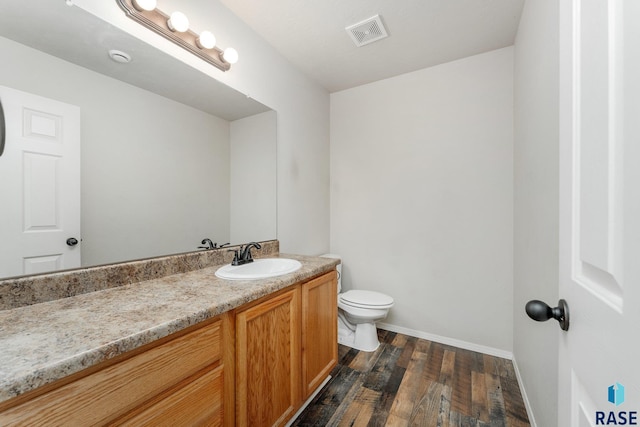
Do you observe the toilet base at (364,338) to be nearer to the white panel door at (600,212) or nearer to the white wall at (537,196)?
the white wall at (537,196)

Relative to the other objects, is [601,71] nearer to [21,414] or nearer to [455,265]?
[21,414]

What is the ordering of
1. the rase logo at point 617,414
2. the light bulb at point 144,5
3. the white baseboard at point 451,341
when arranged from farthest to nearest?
1. the white baseboard at point 451,341
2. the light bulb at point 144,5
3. the rase logo at point 617,414

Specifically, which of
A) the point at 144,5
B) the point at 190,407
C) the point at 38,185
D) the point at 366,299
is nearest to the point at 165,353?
the point at 190,407

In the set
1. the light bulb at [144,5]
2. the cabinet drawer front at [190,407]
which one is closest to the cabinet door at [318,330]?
the cabinet drawer front at [190,407]

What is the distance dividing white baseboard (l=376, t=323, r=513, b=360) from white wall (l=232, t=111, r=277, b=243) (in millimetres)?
1540

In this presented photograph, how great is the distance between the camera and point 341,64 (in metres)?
2.32

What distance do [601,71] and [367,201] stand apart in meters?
2.22

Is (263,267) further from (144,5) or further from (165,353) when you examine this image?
(144,5)

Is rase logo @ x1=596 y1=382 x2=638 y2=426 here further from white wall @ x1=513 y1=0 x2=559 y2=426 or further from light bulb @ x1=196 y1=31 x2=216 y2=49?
light bulb @ x1=196 y1=31 x2=216 y2=49

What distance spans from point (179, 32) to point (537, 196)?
208cm

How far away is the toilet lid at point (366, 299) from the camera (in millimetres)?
2125

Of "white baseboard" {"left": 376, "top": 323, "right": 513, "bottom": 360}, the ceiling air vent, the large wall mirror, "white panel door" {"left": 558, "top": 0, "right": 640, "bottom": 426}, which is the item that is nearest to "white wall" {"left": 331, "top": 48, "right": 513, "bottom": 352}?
"white baseboard" {"left": 376, "top": 323, "right": 513, "bottom": 360}

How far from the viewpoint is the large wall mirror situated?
960mm

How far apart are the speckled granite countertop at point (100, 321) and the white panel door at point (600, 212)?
37.7 inches
